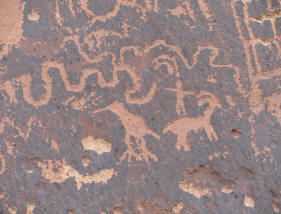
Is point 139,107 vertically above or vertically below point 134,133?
above

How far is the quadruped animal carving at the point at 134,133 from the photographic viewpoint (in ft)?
4.02

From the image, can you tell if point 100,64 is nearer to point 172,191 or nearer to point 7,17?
point 7,17

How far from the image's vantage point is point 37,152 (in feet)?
4.00

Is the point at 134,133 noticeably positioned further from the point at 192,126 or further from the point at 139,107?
the point at 192,126

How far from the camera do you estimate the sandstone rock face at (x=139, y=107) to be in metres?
1.21

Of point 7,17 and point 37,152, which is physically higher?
point 7,17

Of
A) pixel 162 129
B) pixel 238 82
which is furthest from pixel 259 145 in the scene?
pixel 162 129

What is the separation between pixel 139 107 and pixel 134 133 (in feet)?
0.36

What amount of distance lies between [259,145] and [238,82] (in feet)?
0.89

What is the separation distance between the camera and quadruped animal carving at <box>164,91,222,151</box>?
123 centimetres

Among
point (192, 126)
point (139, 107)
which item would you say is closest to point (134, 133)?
point (139, 107)

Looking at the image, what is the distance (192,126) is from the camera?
4.04 ft

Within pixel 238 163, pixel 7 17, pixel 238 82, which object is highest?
pixel 7 17

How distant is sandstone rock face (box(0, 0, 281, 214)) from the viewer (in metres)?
1.21
